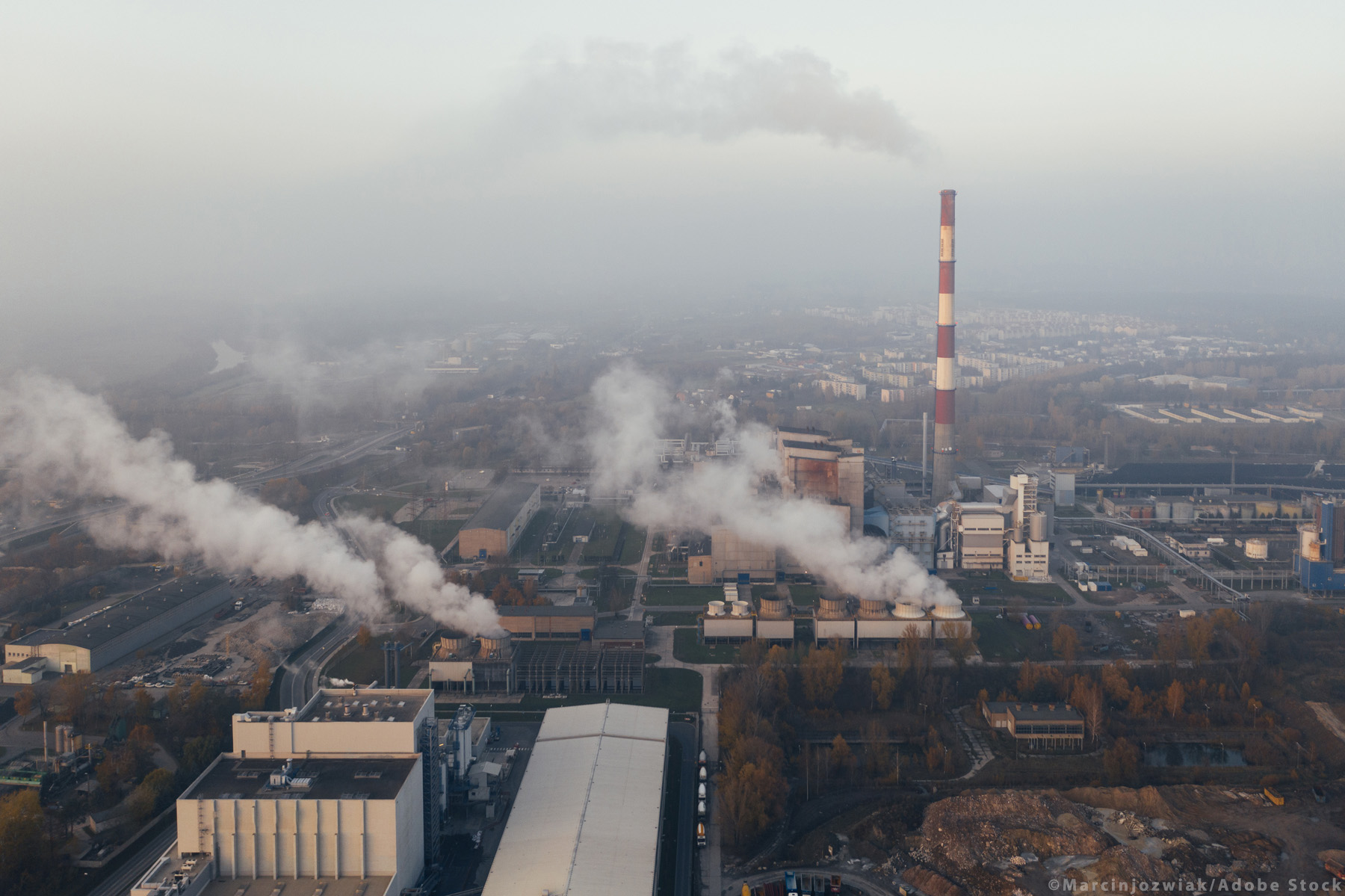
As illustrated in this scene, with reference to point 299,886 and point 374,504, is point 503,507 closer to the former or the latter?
point 374,504

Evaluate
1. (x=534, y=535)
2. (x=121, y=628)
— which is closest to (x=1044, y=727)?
(x=534, y=535)

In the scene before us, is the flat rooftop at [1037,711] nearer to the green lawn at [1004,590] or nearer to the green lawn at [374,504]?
the green lawn at [1004,590]

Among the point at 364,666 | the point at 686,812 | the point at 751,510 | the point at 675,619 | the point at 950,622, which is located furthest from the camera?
the point at 751,510

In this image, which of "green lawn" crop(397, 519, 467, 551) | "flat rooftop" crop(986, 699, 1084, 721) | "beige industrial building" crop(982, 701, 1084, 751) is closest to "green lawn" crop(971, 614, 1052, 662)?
"flat rooftop" crop(986, 699, 1084, 721)

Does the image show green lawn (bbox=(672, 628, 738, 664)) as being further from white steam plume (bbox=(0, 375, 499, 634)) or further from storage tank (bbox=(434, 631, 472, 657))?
storage tank (bbox=(434, 631, 472, 657))

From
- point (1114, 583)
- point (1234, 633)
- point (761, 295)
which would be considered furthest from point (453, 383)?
point (761, 295)

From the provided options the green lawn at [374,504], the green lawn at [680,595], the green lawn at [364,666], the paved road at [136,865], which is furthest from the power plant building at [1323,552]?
the green lawn at [374,504]
